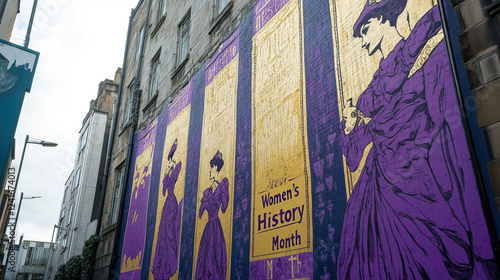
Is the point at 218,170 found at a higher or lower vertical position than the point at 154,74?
lower

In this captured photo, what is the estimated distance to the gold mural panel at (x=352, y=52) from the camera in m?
5.21

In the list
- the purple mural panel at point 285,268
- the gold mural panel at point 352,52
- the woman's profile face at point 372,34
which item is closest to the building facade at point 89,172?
the purple mural panel at point 285,268

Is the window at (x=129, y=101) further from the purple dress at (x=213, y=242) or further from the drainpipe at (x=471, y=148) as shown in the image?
the drainpipe at (x=471, y=148)

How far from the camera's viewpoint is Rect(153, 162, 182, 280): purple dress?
964cm

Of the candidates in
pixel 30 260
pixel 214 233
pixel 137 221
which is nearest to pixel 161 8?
pixel 137 221

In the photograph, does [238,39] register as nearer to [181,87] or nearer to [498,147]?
[181,87]

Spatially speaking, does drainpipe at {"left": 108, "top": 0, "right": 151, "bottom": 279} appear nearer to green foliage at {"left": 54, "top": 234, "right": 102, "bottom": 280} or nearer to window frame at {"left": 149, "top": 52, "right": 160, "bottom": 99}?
window frame at {"left": 149, "top": 52, "right": 160, "bottom": 99}

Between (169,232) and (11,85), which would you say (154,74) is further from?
(169,232)

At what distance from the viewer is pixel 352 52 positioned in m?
6.01

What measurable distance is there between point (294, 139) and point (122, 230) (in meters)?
8.51

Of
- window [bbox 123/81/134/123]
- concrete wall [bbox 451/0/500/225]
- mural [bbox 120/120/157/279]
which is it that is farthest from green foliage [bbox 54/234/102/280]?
concrete wall [bbox 451/0/500/225]

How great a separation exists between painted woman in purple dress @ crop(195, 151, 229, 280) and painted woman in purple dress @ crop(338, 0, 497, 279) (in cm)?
320

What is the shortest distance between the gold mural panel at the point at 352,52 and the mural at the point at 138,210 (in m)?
7.69

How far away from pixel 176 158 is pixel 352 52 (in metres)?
6.27
